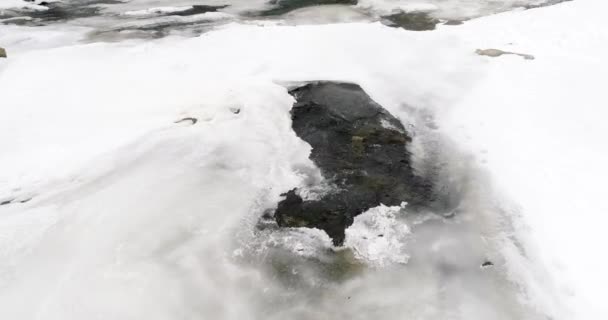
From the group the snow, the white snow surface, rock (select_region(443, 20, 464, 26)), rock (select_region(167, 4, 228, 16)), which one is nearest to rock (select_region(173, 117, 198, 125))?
the white snow surface

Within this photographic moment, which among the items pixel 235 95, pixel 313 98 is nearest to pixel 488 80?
pixel 313 98

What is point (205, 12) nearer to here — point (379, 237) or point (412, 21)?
point (412, 21)

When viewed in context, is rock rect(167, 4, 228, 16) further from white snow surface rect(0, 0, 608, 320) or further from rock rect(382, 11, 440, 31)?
rock rect(382, 11, 440, 31)

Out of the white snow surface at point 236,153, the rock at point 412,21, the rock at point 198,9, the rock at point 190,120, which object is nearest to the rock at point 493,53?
the white snow surface at point 236,153

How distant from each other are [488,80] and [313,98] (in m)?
2.77

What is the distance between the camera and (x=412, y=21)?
414 inches

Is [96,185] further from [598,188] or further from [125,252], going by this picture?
[598,188]

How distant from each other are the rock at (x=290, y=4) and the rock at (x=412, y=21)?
1883 millimetres

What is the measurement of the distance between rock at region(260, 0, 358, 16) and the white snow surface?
11.5ft

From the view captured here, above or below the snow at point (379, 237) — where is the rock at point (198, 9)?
above

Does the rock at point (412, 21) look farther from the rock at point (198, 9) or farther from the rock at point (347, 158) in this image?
the rock at point (198, 9)

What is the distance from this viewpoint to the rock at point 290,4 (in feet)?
39.4

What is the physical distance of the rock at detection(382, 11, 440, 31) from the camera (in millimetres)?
10038

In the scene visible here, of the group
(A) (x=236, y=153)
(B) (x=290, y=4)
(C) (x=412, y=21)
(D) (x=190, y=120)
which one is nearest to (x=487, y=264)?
(A) (x=236, y=153)
